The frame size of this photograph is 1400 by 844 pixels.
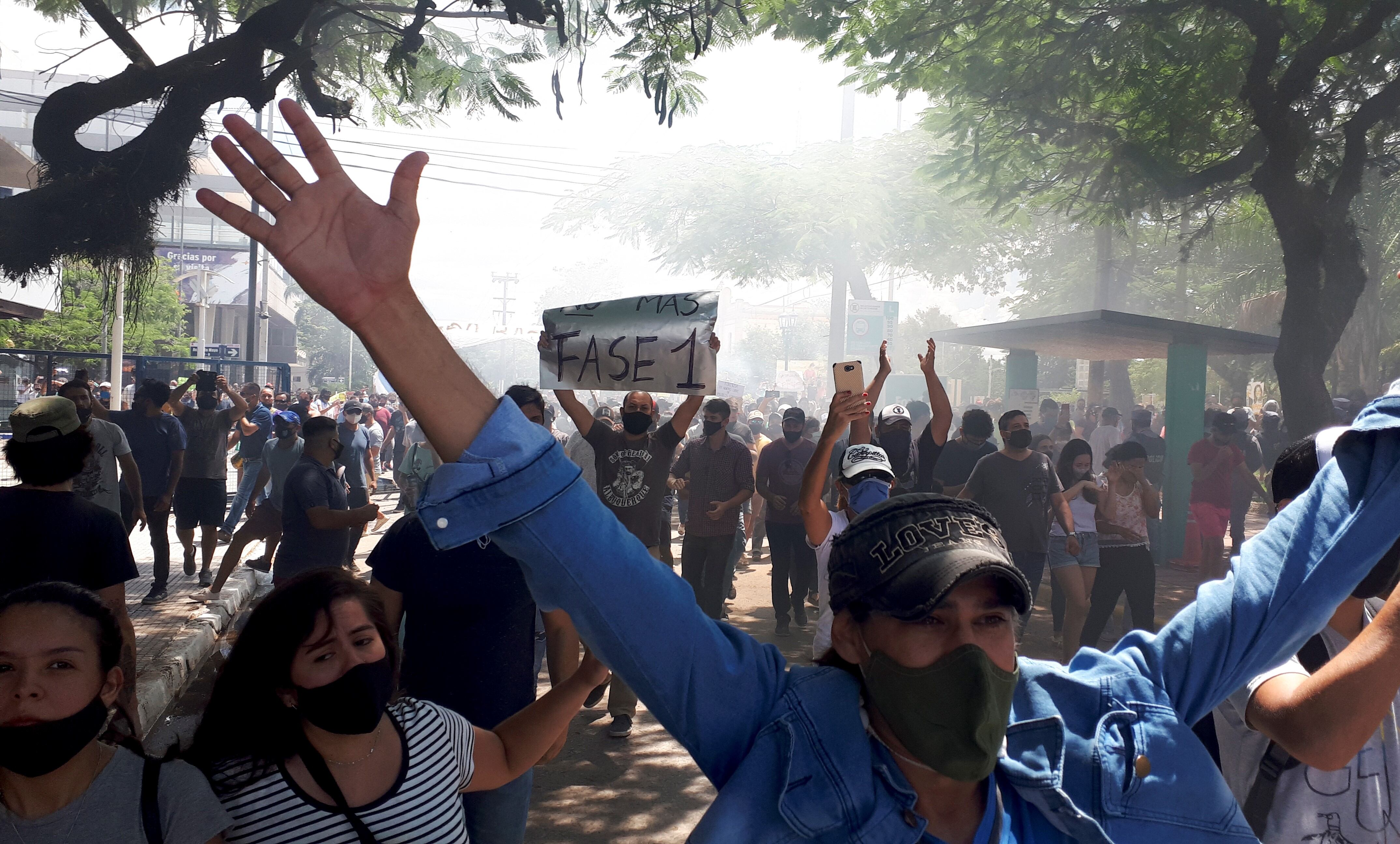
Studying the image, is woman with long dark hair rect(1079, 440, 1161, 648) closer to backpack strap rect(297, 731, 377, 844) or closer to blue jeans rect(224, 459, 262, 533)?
backpack strap rect(297, 731, 377, 844)

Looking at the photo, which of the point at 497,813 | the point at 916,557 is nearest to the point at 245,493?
the point at 497,813

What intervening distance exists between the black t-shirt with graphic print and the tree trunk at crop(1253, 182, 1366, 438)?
6.92 meters

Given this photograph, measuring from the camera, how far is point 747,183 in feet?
142

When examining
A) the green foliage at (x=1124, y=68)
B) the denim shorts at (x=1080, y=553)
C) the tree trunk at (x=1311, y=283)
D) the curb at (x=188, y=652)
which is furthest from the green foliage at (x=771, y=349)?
the denim shorts at (x=1080, y=553)

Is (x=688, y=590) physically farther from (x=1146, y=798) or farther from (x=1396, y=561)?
(x=1396, y=561)

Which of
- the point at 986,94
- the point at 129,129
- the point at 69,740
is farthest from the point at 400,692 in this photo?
the point at 129,129

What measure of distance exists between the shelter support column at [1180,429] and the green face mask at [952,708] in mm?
13028

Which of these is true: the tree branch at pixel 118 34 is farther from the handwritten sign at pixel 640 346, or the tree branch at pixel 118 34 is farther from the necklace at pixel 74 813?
the necklace at pixel 74 813

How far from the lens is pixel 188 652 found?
712 cm

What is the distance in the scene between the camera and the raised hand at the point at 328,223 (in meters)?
1.26

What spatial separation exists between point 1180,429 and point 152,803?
45.2 ft

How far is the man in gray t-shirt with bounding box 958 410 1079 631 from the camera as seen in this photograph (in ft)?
23.0

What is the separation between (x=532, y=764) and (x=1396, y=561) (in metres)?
1.93

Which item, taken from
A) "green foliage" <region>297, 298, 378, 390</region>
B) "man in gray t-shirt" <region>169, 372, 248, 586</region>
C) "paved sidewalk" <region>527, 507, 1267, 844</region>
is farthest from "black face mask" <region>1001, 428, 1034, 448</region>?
"green foliage" <region>297, 298, 378, 390</region>
